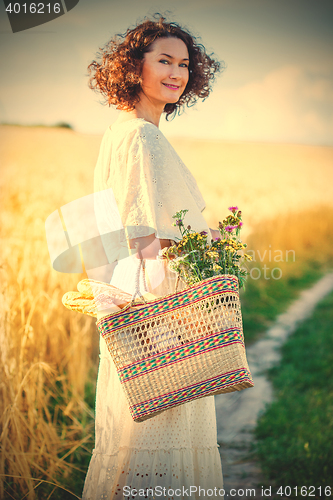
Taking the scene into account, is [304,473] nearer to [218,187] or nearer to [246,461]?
[246,461]

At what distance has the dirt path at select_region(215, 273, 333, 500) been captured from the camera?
2.09 meters

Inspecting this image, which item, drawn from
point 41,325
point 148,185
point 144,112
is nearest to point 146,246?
point 148,185

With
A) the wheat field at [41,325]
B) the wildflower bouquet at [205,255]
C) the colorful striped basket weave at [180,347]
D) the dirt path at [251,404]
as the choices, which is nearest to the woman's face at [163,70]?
the wildflower bouquet at [205,255]

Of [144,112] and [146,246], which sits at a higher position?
[144,112]

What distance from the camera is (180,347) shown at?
1.00 m

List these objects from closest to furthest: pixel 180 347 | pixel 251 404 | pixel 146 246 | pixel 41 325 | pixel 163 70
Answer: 1. pixel 180 347
2. pixel 146 246
3. pixel 163 70
4. pixel 41 325
5. pixel 251 404

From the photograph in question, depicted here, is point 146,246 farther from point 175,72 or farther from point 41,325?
point 41,325

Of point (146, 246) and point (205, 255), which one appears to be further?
point (146, 246)

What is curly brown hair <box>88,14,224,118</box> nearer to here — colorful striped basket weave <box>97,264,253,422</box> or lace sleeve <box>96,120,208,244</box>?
lace sleeve <box>96,120,208,244</box>

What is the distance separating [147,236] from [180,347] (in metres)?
0.34

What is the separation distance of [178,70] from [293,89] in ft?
5.30

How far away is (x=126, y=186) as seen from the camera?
1.18 meters

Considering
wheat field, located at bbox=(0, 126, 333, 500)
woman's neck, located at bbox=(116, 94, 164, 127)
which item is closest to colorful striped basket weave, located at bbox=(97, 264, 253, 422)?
woman's neck, located at bbox=(116, 94, 164, 127)

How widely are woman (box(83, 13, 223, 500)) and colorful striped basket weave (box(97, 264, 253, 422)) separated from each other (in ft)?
0.65
